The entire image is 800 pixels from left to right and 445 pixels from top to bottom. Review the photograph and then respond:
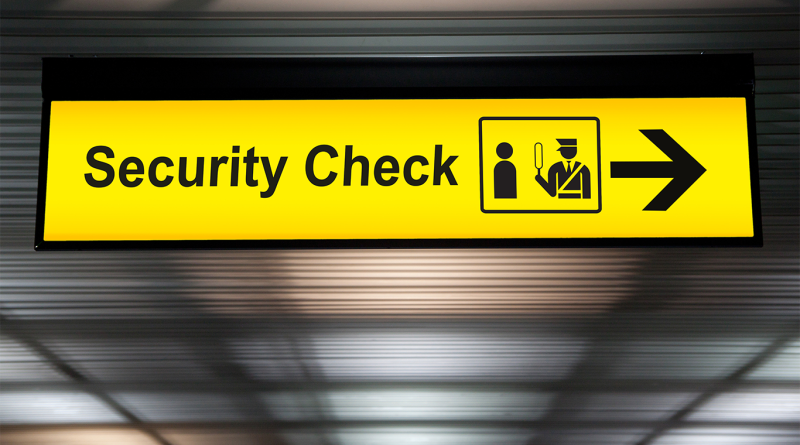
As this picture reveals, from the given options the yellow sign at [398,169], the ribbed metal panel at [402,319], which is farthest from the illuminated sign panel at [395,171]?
the ribbed metal panel at [402,319]

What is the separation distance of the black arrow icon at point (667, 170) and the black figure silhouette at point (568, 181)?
0.32ft

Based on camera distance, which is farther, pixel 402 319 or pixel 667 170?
pixel 402 319

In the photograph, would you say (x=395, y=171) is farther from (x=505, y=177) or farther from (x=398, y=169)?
(x=505, y=177)

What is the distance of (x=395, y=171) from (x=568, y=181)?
56cm

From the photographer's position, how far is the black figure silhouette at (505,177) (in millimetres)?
2041

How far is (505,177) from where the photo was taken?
80.9 inches

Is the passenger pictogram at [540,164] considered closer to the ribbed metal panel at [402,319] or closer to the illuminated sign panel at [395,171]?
the illuminated sign panel at [395,171]

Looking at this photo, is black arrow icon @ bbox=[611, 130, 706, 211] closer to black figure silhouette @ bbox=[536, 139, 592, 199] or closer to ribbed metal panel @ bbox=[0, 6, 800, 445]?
black figure silhouette @ bbox=[536, 139, 592, 199]

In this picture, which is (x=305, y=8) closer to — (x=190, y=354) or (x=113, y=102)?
(x=113, y=102)

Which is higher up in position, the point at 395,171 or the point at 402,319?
the point at 395,171

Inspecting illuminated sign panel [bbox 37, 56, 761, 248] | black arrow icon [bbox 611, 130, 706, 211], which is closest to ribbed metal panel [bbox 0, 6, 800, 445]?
illuminated sign panel [bbox 37, 56, 761, 248]

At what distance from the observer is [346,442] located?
5070mm

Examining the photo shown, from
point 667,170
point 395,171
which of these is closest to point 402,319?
point 395,171

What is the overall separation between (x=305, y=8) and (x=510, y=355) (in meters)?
2.57
